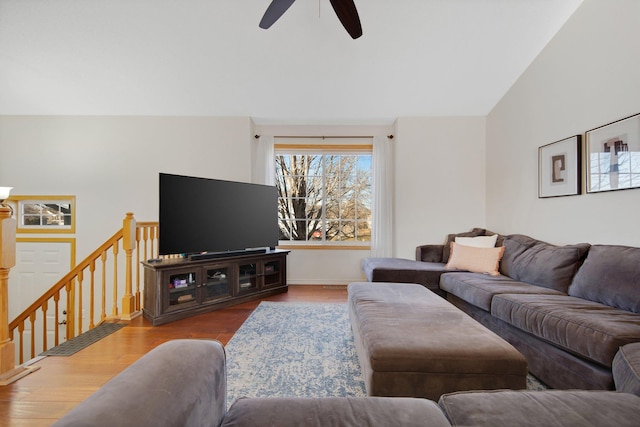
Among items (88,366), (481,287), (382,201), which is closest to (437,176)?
(382,201)

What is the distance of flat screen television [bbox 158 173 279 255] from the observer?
2.88 m

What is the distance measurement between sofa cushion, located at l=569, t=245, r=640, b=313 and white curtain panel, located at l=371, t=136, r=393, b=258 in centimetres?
228

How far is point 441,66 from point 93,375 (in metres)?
4.31

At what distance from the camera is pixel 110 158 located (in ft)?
13.4

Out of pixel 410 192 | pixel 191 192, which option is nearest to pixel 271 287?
pixel 191 192

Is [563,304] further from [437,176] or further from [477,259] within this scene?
[437,176]

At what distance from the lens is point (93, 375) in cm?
187

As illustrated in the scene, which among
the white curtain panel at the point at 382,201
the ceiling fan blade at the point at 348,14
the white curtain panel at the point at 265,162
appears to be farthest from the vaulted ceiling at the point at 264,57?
the ceiling fan blade at the point at 348,14

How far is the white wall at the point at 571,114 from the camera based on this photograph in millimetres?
2191

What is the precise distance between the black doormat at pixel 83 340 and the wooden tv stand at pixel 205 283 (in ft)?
1.08

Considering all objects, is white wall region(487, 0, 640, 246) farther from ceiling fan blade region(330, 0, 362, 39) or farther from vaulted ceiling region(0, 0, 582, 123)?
ceiling fan blade region(330, 0, 362, 39)

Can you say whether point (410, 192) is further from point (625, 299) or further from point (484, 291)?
point (625, 299)

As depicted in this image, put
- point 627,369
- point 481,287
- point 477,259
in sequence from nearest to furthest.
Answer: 1. point 627,369
2. point 481,287
3. point 477,259

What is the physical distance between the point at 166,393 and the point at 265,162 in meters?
3.81
